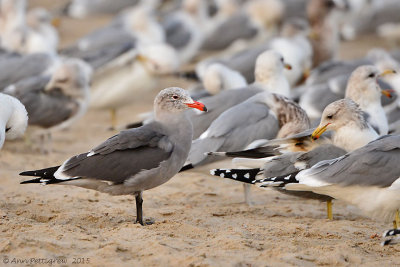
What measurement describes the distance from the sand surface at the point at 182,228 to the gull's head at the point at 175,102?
2.48 feet

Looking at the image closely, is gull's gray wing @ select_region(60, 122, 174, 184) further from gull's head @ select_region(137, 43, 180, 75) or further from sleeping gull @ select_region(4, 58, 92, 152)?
gull's head @ select_region(137, 43, 180, 75)

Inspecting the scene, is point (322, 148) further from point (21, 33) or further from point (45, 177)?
point (21, 33)

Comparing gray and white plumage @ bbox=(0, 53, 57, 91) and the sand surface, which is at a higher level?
gray and white plumage @ bbox=(0, 53, 57, 91)

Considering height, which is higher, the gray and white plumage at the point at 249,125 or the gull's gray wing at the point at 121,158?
the gray and white plumage at the point at 249,125

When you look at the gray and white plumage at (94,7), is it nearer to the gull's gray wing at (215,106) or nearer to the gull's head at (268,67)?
the gull's head at (268,67)

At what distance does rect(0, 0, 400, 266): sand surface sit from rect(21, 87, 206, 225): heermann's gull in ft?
0.86

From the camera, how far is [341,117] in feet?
20.0

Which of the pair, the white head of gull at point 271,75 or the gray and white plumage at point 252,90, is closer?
the gray and white plumage at point 252,90

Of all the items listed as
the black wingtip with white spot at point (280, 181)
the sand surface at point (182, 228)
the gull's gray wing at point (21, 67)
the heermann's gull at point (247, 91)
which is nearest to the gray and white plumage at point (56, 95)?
the sand surface at point (182, 228)

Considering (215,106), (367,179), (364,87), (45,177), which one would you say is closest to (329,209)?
(367,179)

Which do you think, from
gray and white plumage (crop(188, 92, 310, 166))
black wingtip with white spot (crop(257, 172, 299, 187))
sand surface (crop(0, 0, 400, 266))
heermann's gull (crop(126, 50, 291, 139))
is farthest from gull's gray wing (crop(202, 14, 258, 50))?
black wingtip with white spot (crop(257, 172, 299, 187))

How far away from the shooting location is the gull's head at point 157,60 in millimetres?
10758

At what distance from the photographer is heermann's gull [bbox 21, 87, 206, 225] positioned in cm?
539

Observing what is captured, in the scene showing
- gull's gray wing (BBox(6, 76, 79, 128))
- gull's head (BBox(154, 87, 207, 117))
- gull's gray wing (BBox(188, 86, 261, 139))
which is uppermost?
gull's gray wing (BBox(6, 76, 79, 128))
